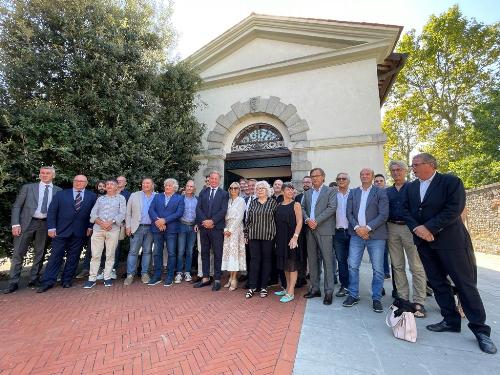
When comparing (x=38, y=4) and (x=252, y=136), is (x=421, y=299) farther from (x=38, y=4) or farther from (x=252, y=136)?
(x=38, y=4)

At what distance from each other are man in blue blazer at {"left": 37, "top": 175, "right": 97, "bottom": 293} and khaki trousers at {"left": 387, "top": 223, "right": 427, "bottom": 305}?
232 inches

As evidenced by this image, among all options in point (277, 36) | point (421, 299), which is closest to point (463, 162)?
point (277, 36)

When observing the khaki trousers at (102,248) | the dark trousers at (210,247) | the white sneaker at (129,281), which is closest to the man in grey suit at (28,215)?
the khaki trousers at (102,248)

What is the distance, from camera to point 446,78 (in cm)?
1906

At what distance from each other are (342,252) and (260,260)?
1530 mm

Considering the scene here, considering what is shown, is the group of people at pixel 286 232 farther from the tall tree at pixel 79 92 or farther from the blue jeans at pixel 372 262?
the tall tree at pixel 79 92

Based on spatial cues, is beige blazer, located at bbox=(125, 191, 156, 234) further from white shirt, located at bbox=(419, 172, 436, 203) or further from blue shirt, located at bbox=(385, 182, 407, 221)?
white shirt, located at bbox=(419, 172, 436, 203)

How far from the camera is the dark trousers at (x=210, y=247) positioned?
16.8 ft

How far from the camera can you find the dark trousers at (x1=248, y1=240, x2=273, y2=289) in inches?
185

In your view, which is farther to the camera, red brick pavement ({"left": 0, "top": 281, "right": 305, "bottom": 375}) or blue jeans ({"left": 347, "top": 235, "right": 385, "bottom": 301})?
blue jeans ({"left": 347, "top": 235, "right": 385, "bottom": 301})

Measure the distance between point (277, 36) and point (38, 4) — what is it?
269 inches

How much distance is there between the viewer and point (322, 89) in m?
8.34

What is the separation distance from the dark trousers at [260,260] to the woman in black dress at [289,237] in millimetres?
223

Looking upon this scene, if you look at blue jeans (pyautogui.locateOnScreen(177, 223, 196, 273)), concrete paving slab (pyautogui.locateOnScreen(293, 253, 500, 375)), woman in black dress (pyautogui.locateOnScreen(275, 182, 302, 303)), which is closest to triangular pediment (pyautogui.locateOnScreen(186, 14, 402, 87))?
woman in black dress (pyautogui.locateOnScreen(275, 182, 302, 303))
